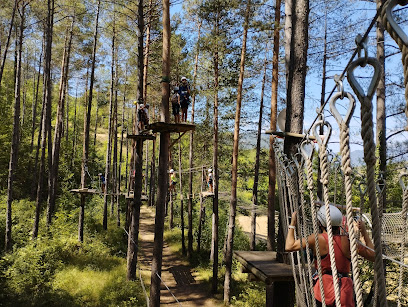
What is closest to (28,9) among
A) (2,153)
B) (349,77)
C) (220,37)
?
(2,153)

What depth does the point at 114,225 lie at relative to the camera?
15.1 metres

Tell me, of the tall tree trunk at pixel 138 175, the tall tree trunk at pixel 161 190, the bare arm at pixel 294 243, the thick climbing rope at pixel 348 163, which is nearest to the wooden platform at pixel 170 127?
the tall tree trunk at pixel 161 190

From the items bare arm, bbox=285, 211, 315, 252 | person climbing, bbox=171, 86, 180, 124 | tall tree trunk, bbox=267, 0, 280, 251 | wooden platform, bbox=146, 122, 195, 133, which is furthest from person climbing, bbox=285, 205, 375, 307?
tall tree trunk, bbox=267, 0, 280, 251

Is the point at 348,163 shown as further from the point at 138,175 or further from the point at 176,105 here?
the point at 138,175

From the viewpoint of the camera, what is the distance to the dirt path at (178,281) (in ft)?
30.5

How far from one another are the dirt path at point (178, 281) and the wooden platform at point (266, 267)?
659 cm

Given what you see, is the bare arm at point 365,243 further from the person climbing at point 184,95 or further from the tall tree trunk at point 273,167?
the tall tree trunk at point 273,167

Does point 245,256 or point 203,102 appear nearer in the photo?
point 245,256

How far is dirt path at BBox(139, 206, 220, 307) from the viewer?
9.29 meters

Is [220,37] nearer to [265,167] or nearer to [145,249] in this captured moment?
[265,167]

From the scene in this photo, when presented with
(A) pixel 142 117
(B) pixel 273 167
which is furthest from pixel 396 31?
(B) pixel 273 167

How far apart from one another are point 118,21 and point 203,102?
5397 millimetres

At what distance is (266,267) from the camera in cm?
293

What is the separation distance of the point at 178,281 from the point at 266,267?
8.65 meters
